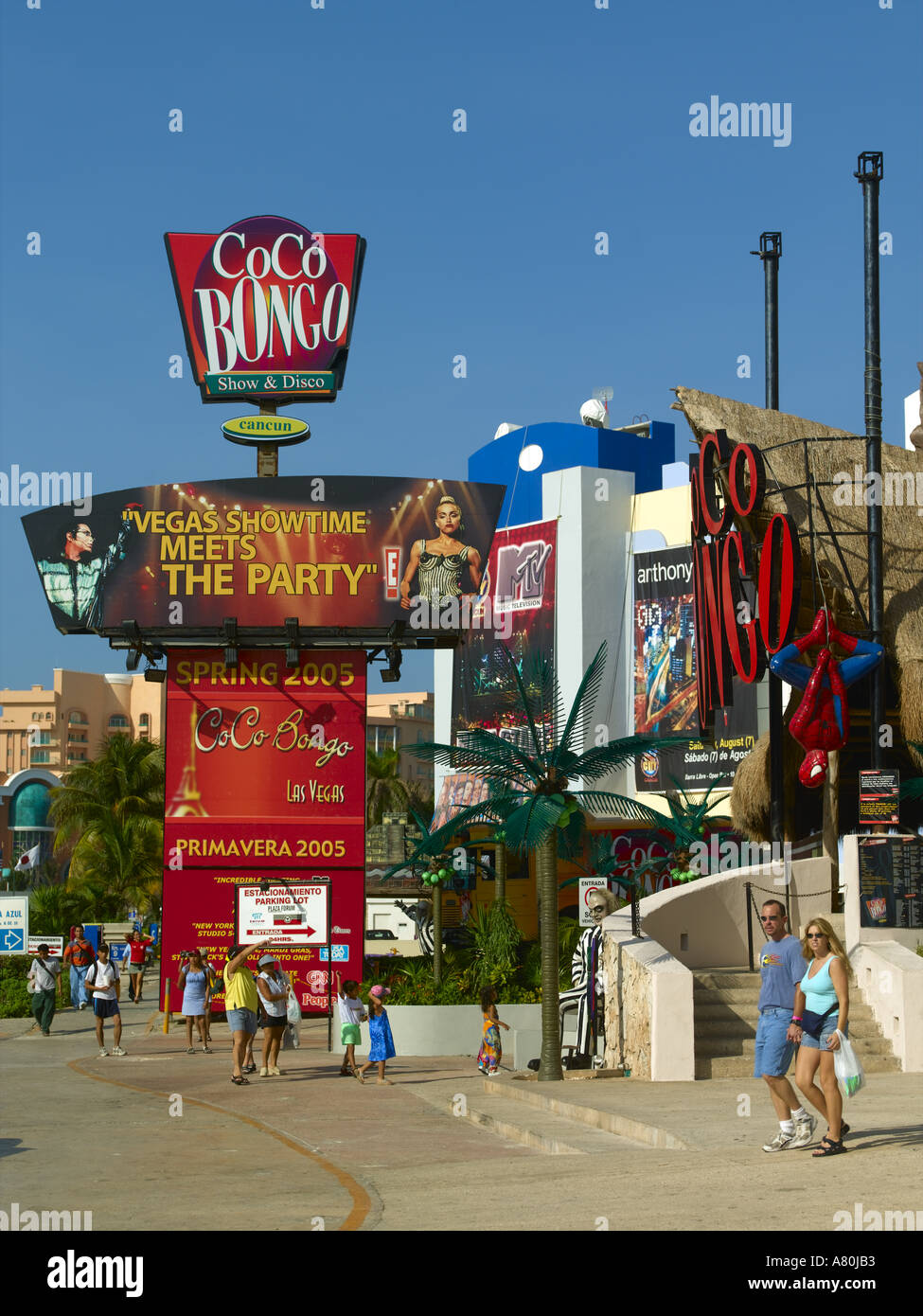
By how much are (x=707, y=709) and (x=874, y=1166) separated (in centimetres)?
1903

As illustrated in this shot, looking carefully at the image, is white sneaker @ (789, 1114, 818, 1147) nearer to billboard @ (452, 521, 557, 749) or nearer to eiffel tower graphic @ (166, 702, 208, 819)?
eiffel tower graphic @ (166, 702, 208, 819)

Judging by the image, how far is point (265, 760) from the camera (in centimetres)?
3192

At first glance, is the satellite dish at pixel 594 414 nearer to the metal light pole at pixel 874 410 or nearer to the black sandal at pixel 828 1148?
the metal light pole at pixel 874 410

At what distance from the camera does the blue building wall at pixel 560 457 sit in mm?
64688

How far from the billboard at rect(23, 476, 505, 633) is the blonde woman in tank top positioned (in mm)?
20892

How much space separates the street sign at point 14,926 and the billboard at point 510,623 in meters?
27.8

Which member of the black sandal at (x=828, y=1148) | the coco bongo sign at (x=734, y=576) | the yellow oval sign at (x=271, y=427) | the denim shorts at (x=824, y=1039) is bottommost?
the black sandal at (x=828, y=1148)

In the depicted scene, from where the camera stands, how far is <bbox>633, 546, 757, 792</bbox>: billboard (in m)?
53.9

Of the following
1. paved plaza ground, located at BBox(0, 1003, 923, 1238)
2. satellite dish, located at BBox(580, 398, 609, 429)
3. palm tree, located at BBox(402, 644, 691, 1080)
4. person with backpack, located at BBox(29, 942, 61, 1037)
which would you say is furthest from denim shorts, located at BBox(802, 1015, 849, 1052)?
satellite dish, located at BBox(580, 398, 609, 429)

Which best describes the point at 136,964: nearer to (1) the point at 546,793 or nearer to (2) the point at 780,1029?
(1) the point at 546,793

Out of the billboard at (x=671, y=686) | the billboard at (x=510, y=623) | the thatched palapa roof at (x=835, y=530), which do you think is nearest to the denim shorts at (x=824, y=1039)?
the thatched palapa roof at (x=835, y=530)

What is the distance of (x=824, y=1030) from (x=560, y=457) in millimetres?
55011

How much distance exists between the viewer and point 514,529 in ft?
205
